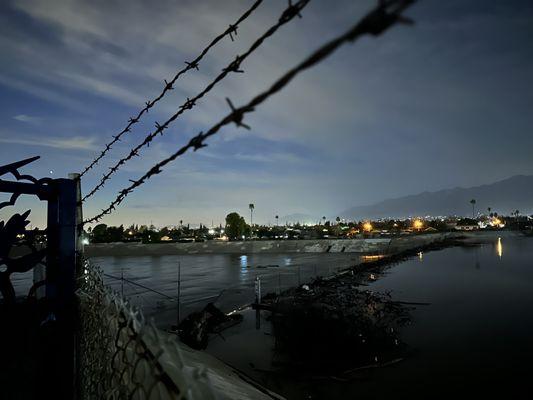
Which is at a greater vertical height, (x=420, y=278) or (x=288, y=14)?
(x=288, y=14)

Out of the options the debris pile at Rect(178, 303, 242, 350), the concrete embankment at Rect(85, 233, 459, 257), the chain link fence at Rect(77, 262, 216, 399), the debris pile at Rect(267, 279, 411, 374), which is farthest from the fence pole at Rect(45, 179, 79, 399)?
the concrete embankment at Rect(85, 233, 459, 257)

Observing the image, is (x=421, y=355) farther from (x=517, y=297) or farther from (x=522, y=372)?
(x=517, y=297)

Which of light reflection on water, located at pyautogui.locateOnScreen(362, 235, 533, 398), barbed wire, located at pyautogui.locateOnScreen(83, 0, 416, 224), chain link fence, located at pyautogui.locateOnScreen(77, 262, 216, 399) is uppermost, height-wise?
barbed wire, located at pyautogui.locateOnScreen(83, 0, 416, 224)

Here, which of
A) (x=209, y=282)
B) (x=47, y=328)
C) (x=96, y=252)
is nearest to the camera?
(x=47, y=328)

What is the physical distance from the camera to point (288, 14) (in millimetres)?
1951

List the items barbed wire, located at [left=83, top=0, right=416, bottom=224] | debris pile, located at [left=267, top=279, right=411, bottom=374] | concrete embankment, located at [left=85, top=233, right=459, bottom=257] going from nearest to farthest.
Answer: barbed wire, located at [left=83, top=0, right=416, bottom=224] → debris pile, located at [left=267, top=279, right=411, bottom=374] → concrete embankment, located at [left=85, top=233, right=459, bottom=257]

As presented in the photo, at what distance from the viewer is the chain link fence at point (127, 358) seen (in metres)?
1.76

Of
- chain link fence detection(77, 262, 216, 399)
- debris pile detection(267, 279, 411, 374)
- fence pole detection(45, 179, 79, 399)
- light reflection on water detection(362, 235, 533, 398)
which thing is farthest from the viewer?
debris pile detection(267, 279, 411, 374)

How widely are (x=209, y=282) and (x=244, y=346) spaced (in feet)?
47.8

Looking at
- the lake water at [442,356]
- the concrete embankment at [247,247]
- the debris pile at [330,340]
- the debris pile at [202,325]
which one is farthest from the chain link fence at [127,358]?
the concrete embankment at [247,247]

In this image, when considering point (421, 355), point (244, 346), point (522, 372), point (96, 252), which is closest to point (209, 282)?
point (244, 346)

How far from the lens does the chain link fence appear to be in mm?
1757

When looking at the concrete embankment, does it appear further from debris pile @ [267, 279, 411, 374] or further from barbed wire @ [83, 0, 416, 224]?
barbed wire @ [83, 0, 416, 224]

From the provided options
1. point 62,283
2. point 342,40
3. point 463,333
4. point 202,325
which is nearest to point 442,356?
point 463,333
